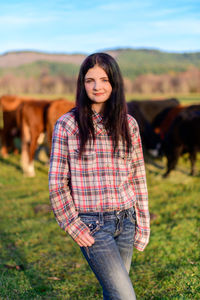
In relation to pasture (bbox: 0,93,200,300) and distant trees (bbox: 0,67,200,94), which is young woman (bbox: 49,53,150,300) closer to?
pasture (bbox: 0,93,200,300)

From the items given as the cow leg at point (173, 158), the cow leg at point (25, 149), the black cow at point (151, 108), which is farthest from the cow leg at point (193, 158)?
the cow leg at point (25, 149)

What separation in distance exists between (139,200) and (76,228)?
0.54 meters

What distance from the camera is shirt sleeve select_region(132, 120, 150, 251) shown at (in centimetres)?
227

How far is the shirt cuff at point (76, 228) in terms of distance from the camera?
198 centimetres

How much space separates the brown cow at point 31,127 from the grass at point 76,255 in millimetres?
1972

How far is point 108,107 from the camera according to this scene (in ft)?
7.34

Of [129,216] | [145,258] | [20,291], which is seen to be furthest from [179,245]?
[129,216]

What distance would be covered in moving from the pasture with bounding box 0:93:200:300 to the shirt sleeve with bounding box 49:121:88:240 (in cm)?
Answer: 164

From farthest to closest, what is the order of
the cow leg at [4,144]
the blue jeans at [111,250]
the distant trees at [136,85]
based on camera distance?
the distant trees at [136,85], the cow leg at [4,144], the blue jeans at [111,250]

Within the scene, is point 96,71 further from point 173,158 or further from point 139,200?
point 173,158

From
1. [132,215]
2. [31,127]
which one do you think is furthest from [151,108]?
[132,215]

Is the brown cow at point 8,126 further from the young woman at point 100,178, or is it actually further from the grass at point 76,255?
the young woman at point 100,178

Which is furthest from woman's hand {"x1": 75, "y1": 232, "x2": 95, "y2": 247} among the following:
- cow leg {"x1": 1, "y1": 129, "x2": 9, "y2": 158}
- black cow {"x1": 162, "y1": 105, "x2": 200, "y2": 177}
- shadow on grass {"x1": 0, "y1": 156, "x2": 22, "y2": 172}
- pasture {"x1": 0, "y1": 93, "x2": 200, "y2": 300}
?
cow leg {"x1": 1, "y1": 129, "x2": 9, "y2": 158}

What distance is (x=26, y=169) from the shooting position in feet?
30.0
